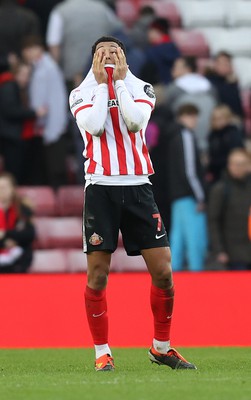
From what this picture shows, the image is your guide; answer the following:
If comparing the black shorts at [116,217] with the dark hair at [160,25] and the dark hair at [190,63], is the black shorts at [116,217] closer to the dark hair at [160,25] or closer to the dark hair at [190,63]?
the dark hair at [190,63]

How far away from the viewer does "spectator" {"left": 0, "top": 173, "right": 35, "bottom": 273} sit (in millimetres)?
13562

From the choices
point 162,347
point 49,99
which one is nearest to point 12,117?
point 49,99

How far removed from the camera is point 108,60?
8.28 metres

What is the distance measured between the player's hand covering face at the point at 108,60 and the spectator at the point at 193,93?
24.5 feet

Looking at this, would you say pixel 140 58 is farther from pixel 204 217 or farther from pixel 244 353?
pixel 244 353

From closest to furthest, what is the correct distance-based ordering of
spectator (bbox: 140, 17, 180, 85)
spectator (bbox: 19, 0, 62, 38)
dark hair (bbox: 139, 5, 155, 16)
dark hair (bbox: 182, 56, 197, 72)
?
dark hair (bbox: 182, 56, 197, 72)
spectator (bbox: 140, 17, 180, 85)
spectator (bbox: 19, 0, 62, 38)
dark hair (bbox: 139, 5, 155, 16)

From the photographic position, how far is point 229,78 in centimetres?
1667

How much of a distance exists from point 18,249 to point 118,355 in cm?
384

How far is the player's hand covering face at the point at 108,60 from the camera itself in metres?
8.23

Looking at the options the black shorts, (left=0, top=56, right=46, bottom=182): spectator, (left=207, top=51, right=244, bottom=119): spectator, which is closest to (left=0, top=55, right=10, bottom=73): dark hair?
(left=0, top=56, right=46, bottom=182): spectator

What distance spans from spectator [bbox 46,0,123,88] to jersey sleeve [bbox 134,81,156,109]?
730 centimetres

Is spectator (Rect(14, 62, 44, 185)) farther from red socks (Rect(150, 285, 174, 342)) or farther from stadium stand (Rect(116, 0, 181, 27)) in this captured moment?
red socks (Rect(150, 285, 174, 342))

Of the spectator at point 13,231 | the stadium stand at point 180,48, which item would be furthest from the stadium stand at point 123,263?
the spectator at point 13,231

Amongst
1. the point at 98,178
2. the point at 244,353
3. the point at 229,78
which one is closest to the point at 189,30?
the point at 229,78
